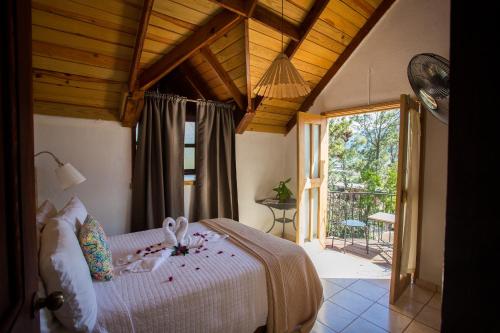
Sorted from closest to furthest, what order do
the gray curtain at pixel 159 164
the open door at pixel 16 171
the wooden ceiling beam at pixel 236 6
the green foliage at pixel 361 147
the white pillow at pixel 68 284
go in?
the open door at pixel 16 171, the white pillow at pixel 68 284, the wooden ceiling beam at pixel 236 6, the gray curtain at pixel 159 164, the green foliage at pixel 361 147

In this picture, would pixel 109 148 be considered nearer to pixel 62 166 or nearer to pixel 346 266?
pixel 62 166

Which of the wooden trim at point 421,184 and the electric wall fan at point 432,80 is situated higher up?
the electric wall fan at point 432,80

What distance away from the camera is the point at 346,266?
3268mm

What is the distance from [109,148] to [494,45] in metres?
3.17

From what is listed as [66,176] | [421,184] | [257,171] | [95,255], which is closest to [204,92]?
[257,171]

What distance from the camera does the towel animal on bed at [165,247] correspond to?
5.82 ft

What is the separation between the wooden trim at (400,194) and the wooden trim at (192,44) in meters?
1.73

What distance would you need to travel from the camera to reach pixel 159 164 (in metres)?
3.06

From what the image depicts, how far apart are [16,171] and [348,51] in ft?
11.8

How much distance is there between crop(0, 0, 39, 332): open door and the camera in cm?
54

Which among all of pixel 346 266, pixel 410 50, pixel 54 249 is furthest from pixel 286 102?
pixel 54 249

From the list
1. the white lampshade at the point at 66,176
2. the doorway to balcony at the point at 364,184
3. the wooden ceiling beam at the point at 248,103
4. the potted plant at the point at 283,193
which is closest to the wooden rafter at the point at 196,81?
the wooden ceiling beam at the point at 248,103

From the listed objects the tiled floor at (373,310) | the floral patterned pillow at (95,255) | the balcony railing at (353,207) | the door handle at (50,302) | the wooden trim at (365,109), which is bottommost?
the tiled floor at (373,310)

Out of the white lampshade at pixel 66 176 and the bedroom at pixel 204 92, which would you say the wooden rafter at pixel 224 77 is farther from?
the white lampshade at pixel 66 176
